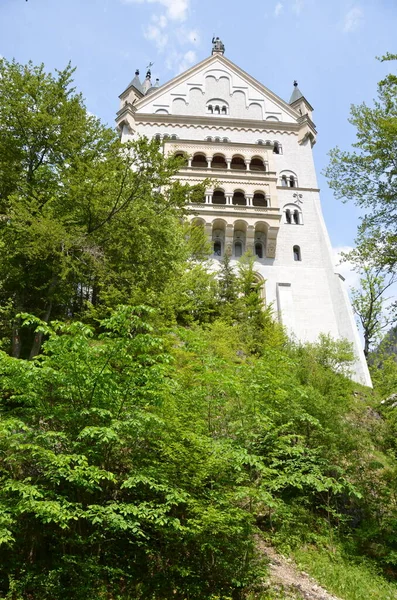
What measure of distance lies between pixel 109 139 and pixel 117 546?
→ 46.5ft

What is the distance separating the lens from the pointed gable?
3459cm

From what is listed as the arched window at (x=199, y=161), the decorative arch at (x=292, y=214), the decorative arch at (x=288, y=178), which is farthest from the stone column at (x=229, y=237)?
the decorative arch at (x=288, y=178)

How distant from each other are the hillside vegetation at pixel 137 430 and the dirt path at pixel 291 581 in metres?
0.25

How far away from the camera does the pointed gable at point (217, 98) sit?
34.6m

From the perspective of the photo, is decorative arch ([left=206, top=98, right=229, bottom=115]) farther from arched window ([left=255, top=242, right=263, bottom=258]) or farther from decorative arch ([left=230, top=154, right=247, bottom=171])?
arched window ([left=255, top=242, right=263, bottom=258])

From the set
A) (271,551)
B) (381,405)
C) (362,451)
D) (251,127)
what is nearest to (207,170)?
(251,127)

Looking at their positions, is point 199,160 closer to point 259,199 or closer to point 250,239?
point 259,199

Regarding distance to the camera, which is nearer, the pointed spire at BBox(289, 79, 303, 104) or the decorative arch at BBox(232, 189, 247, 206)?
the decorative arch at BBox(232, 189, 247, 206)

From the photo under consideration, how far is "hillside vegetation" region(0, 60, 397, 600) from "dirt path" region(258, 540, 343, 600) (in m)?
0.25

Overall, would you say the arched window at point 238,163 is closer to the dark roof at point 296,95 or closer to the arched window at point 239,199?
the arched window at point 239,199

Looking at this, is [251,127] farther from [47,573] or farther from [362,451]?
[47,573]

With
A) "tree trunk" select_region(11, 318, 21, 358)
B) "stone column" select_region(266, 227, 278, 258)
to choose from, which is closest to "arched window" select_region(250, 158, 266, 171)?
"stone column" select_region(266, 227, 278, 258)

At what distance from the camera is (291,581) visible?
25.7ft

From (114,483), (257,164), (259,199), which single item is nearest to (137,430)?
(114,483)
